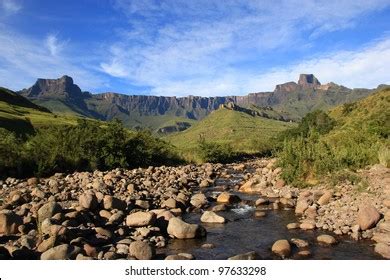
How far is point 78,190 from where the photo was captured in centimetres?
2705

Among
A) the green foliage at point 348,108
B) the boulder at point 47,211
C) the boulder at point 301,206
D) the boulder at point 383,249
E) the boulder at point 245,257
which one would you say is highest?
the green foliage at point 348,108

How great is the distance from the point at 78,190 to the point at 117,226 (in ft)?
32.5

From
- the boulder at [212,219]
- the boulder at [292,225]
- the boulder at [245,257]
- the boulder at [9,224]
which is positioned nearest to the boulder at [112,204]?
the boulder at [212,219]

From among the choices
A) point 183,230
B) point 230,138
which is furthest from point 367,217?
point 230,138

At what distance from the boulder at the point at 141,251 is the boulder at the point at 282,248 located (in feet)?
14.5

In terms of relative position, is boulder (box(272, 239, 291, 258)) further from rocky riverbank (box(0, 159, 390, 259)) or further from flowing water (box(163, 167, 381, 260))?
flowing water (box(163, 167, 381, 260))

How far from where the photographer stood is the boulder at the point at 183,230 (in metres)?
16.5

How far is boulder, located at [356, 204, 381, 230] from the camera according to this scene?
16281 mm

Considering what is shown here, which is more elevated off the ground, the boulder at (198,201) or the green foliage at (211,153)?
the green foliage at (211,153)

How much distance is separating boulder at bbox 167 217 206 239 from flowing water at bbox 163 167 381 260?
0.25m

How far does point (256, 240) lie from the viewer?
1667 cm

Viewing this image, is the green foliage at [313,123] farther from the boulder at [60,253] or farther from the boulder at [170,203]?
the boulder at [60,253]

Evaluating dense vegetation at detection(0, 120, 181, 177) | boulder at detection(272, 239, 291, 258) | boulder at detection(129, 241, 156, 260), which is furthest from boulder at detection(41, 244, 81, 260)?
dense vegetation at detection(0, 120, 181, 177)

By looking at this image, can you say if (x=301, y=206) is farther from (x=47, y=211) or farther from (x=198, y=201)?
(x=47, y=211)
